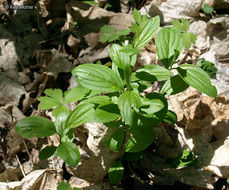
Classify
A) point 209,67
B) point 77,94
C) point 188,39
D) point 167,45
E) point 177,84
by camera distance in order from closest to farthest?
point 167,45 → point 177,84 → point 77,94 → point 209,67 → point 188,39

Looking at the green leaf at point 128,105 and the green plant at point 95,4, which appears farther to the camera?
the green plant at point 95,4

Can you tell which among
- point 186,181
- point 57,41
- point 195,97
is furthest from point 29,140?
point 195,97

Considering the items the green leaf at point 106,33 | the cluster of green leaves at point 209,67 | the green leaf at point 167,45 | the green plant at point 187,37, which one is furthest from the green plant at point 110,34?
the green leaf at point 167,45

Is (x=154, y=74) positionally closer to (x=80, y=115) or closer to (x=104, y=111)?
(x=104, y=111)

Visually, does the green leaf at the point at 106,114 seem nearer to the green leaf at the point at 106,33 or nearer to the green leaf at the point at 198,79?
the green leaf at the point at 198,79

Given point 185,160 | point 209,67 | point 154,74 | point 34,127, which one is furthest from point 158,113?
point 209,67

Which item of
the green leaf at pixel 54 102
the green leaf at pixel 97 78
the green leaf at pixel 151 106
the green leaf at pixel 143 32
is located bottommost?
the green leaf at pixel 54 102
